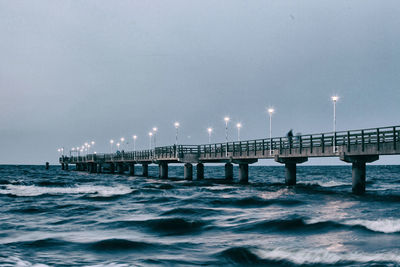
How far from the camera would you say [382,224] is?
1784 cm

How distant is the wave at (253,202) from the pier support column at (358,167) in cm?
643

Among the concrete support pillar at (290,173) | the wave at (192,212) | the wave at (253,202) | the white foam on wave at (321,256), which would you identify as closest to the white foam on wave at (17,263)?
the white foam on wave at (321,256)

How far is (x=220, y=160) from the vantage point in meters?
52.0

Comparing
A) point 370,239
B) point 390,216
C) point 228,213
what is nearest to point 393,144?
point 390,216

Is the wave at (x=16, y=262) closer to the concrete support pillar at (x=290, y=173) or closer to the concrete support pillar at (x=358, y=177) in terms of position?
the concrete support pillar at (x=358, y=177)

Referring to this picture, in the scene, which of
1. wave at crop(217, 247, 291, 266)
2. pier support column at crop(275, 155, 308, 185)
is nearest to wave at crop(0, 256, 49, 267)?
wave at crop(217, 247, 291, 266)

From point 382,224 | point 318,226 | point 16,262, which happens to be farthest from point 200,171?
point 16,262

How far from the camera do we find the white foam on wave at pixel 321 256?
1195 centimetres

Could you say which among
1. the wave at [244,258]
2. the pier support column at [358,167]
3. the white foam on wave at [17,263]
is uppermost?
the pier support column at [358,167]

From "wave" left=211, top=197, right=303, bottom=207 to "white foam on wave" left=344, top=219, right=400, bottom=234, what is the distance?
7.96 m

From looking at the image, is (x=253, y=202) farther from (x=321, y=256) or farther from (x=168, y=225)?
(x=321, y=256)

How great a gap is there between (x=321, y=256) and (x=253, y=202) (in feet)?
50.1

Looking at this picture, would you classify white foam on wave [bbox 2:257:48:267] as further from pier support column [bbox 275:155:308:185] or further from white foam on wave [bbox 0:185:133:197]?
pier support column [bbox 275:155:308:185]

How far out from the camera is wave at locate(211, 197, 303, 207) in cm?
2677
